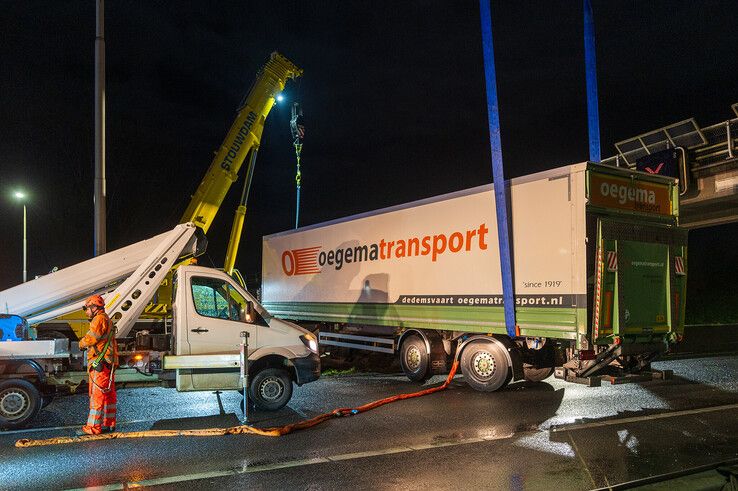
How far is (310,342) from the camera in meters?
9.09

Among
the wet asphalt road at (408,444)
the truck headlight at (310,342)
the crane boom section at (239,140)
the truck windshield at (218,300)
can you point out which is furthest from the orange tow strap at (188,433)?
the crane boom section at (239,140)

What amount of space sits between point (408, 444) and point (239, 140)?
9984 mm

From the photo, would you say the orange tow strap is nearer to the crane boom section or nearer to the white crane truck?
the white crane truck

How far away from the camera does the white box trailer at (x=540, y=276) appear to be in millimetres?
9070

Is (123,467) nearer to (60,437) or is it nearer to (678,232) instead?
(60,437)

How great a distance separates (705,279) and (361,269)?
3208 centimetres

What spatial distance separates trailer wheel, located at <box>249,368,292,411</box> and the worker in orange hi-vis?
6.20ft

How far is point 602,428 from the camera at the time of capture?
766 cm

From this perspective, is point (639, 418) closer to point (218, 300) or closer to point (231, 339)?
point (231, 339)

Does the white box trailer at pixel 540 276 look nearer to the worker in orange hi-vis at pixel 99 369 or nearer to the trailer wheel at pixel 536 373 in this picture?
the trailer wheel at pixel 536 373

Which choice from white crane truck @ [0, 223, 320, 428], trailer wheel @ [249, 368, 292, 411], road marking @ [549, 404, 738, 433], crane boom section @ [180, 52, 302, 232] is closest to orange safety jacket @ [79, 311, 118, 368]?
white crane truck @ [0, 223, 320, 428]

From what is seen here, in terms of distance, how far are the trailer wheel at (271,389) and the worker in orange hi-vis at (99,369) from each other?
189 centimetres

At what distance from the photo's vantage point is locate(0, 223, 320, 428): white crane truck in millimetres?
8086

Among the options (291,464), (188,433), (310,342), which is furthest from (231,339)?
(291,464)
